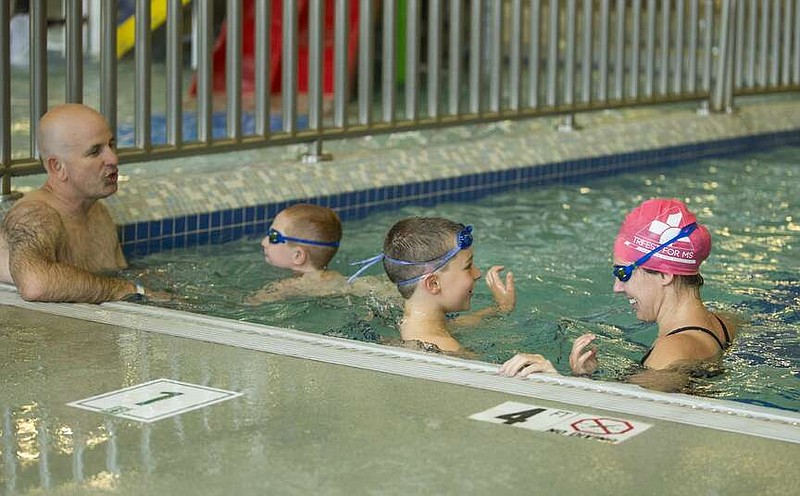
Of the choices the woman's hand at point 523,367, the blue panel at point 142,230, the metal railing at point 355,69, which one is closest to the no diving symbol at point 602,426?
the woman's hand at point 523,367

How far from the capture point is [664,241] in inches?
170

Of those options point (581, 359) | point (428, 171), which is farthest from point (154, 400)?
point (428, 171)

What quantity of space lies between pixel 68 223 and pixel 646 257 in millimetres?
2509

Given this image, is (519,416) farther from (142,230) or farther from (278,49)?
(278,49)

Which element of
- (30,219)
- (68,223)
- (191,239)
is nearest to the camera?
(30,219)

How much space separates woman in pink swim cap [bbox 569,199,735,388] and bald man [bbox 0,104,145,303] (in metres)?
1.88

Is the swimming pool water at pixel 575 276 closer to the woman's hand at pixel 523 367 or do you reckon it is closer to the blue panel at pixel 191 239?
the blue panel at pixel 191 239

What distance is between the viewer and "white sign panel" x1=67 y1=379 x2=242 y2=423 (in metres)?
3.59

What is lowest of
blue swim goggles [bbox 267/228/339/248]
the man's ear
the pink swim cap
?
blue swim goggles [bbox 267/228/339/248]

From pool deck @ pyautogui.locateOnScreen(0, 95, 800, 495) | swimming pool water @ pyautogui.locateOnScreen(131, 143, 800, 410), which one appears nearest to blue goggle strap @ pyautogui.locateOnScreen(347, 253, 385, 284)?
swimming pool water @ pyautogui.locateOnScreen(131, 143, 800, 410)

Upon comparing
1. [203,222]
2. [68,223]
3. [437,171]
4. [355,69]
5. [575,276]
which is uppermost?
[355,69]

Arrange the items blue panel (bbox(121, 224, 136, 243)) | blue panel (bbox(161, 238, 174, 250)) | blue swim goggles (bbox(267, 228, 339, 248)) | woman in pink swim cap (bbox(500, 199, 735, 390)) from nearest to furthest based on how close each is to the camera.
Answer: woman in pink swim cap (bbox(500, 199, 735, 390)), blue swim goggles (bbox(267, 228, 339, 248)), blue panel (bbox(121, 224, 136, 243)), blue panel (bbox(161, 238, 174, 250))

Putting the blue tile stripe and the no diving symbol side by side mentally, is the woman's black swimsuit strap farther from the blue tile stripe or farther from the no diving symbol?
the blue tile stripe

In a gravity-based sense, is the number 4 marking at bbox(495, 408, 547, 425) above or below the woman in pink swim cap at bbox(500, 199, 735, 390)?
below
